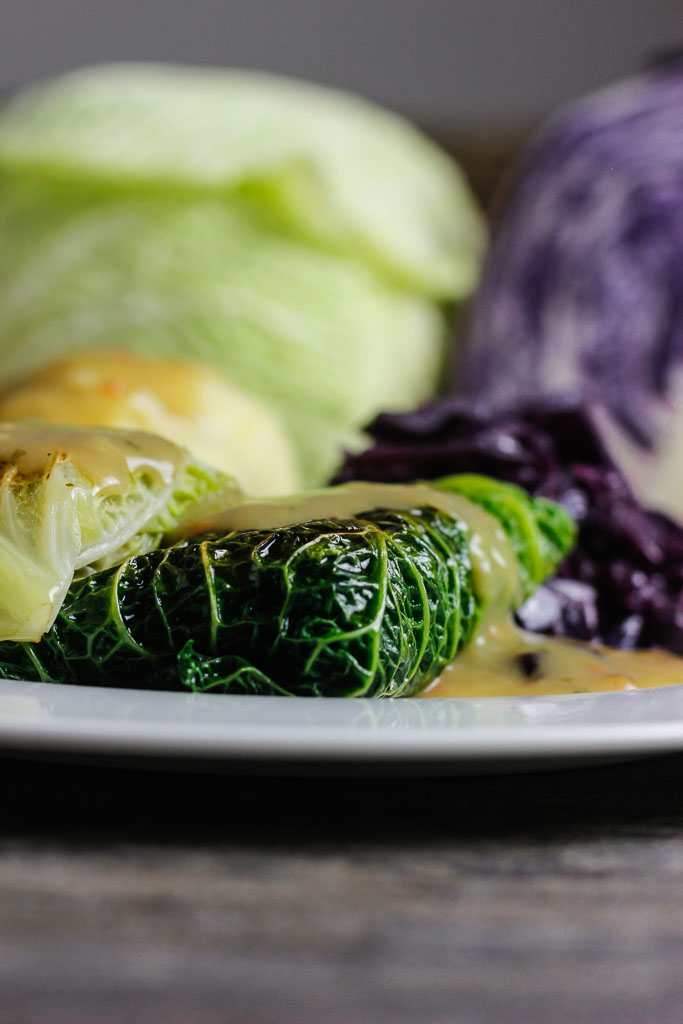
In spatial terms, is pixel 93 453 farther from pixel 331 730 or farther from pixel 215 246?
pixel 215 246

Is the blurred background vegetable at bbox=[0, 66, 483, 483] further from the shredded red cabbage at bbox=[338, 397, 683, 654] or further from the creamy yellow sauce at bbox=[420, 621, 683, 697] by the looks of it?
the creamy yellow sauce at bbox=[420, 621, 683, 697]

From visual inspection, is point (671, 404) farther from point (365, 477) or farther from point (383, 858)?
point (383, 858)

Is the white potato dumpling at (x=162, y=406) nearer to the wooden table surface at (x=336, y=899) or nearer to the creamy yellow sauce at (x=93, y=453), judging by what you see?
the creamy yellow sauce at (x=93, y=453)

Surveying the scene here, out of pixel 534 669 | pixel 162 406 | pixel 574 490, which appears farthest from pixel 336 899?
pixel 162 406

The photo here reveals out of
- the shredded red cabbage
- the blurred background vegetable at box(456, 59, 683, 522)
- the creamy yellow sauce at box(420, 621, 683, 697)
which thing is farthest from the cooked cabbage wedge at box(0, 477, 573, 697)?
the blurred background vegetable at box(456, 59, 683, 522)

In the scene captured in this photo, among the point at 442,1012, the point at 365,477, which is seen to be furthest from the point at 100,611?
the point at 365,477

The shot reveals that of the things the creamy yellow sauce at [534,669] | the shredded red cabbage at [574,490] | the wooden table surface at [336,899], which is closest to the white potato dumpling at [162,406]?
the shredded red cabbage at [574,490]
